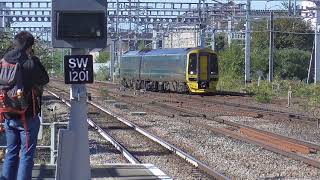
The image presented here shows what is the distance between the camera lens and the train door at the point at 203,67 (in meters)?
42.4

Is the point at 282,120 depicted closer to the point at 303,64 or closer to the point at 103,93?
the point at 103,93

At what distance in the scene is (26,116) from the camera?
720 centimetres

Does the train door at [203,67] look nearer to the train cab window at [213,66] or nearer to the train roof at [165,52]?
the train cab window at [213,66]

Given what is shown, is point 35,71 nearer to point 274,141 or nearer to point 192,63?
point 274,141

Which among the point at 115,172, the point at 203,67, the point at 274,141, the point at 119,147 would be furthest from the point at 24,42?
the point at 203,67

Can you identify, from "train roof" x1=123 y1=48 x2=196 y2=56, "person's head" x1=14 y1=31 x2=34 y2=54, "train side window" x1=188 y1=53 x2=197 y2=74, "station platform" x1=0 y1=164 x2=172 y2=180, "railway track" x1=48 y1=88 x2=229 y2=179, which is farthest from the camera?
"train roof" x1=123 y1=48 x2=196 y2=56

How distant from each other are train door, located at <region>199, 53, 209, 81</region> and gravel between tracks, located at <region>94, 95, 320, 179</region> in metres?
21.5

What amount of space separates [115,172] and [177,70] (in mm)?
34107

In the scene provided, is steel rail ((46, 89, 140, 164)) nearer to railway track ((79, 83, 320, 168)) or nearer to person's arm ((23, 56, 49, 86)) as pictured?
railway track ((79, 83, 320, 168))

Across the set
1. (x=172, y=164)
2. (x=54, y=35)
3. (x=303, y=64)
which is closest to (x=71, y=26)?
(x=54, y=35)

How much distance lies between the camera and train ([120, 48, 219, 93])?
42469mm

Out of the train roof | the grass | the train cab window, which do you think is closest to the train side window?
the train roof

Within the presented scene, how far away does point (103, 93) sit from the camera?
4147cm

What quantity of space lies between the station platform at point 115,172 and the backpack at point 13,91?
2068mm
